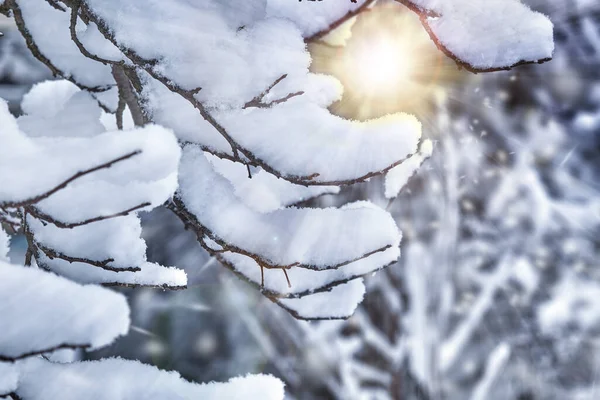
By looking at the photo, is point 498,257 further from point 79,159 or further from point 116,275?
point 79,159

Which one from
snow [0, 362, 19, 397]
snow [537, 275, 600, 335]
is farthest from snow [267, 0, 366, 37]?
snow [537, 275, 600, 335]

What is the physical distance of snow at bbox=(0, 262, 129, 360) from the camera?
608 millimetres

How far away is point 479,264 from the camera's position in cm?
499

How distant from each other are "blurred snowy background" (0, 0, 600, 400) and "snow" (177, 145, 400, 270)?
348 centimetres

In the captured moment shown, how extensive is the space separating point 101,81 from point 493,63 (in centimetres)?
73

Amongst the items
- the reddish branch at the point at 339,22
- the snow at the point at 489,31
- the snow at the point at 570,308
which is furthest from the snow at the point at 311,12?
the snow at the point at 570,308

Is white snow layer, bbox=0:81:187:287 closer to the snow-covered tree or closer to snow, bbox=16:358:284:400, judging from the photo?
snow, bbox=16:358:284:400

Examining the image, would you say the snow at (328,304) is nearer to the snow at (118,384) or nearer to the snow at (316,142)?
the snow at (118,384)

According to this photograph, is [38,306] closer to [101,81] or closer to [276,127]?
[276,127]

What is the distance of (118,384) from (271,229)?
0.33 meters

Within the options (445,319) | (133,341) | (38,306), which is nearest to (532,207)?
(445,319)

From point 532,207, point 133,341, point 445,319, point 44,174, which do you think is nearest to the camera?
point 44,174

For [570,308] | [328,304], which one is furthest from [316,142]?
[570,308]

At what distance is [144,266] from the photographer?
2.67 ft
